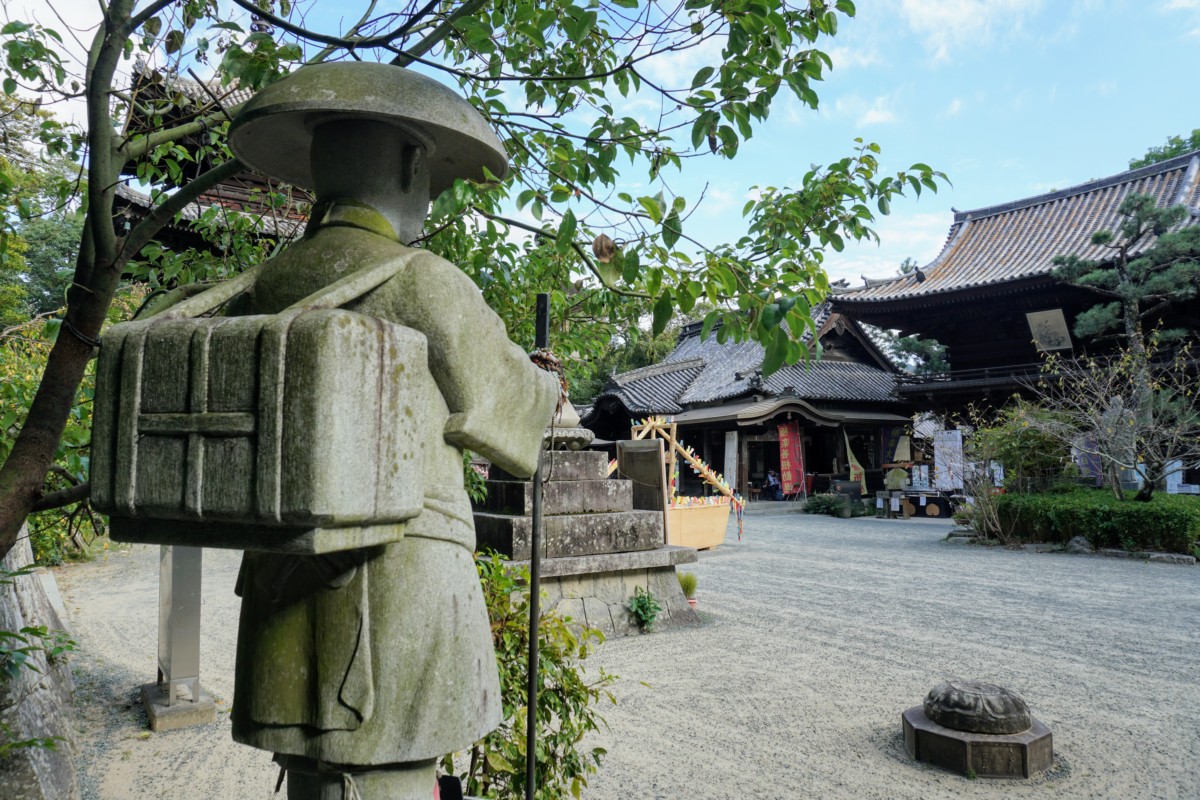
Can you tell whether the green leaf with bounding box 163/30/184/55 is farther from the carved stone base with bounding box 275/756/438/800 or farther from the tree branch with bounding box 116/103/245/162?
the carved stone base with bounding box 275/756/438/800

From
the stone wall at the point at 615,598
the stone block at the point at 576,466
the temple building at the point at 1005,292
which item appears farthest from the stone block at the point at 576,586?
the temple building at the point at 1005,292

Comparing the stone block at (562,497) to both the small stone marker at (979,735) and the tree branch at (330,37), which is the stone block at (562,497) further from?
the tree branch at (330,37)

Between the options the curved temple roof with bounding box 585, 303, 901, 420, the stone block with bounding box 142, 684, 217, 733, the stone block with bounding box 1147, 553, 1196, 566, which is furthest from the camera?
the curved temple roof with bounding box 585, 303, 901, 420

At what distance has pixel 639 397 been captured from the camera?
26031 mm

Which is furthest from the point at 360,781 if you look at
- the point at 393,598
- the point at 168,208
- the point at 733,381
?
the point at 733,381

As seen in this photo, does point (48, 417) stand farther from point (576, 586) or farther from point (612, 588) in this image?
point (612, 588)

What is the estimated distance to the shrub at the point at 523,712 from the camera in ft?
8.94

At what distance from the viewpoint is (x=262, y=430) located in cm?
130

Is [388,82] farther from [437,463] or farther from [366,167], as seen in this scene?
[437,463]

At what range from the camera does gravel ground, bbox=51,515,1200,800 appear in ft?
12.4

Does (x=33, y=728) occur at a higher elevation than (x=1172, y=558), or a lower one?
higher

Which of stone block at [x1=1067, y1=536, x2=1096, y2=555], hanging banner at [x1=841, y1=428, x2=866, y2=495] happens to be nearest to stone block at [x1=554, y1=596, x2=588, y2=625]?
stone block at [x1=1067, y1=536, x2=1096, y2=555]

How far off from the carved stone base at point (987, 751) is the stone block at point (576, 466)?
133 inches

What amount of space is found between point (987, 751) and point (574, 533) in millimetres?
3384
